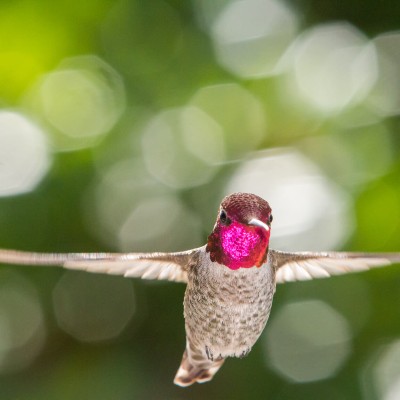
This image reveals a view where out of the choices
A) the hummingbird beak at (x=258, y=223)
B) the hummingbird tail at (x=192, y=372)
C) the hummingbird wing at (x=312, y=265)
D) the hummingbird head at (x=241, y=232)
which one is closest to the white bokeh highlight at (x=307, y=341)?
the hummingbird tail at (x=192, y=372)

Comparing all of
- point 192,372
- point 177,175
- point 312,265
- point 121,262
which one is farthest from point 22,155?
point 121,262

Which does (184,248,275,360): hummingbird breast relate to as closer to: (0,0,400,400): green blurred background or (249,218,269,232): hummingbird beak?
(249,218,269,232): hummingbird beak

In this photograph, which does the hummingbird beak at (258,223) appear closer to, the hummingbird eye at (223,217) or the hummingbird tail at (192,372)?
the hummingbird eye at (223,217)

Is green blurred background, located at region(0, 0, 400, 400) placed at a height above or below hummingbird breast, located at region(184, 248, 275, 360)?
below

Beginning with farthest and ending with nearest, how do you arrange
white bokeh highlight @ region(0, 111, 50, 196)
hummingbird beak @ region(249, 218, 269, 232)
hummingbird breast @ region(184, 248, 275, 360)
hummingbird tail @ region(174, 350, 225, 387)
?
white bokeh highlight @ region(0, 111, 50, 196), hummingbird tail @ region(174, 350, 225, 387), hummingbird breast @ region(184, 248, 275, 360), hummingbird beak @ region(249, 218, 269, 232)

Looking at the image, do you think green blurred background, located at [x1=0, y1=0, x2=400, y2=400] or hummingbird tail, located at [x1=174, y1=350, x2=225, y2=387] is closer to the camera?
hummingbird tail, located at [x1=174, y1=350, x2=225, y2=387]

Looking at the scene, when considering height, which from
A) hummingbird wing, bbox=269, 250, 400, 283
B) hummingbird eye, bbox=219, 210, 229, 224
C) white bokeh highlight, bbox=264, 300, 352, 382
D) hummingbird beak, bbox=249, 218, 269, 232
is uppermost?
hummingbird beak, bbox=249, 218, 269, 232

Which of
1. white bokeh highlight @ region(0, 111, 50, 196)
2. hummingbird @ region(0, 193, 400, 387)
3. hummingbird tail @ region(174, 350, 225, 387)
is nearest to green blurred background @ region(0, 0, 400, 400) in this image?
white bokeh highlight @ region(0, 111, 50, 196)

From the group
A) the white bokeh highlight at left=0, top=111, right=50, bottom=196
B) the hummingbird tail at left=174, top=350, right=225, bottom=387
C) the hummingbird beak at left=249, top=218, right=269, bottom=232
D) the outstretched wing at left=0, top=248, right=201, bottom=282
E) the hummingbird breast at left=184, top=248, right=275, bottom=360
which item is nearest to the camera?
the outstretched wing at left=0, top=248, right=201, bottom=282
